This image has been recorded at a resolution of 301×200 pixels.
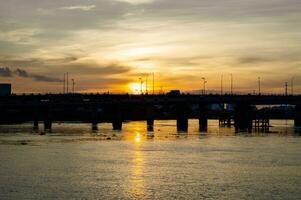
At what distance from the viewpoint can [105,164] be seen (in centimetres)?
8012

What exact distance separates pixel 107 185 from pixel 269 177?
18736 mm

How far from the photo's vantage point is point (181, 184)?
6138 centimetres

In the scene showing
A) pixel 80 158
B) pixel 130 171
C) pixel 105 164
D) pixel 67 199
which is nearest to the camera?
pixel 67 199

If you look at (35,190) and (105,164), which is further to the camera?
(105,164)

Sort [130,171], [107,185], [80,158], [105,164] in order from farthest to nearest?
1. [80,158]
2. [105,164]
3. [130,171]
4. [107,185]

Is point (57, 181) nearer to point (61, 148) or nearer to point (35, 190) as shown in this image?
point (35, 190)

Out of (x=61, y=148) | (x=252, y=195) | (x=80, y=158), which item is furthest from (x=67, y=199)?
(x=61, y=148)

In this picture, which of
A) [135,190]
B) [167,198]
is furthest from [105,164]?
[167,198]

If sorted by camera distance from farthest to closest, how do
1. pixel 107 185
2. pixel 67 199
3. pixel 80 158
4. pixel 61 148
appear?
pixel 61 148, pixel 80 158, pixel 107 185, pixel 67 199

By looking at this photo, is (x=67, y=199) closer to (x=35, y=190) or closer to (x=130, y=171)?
(x=35, y=190)

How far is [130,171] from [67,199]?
20.8 meters

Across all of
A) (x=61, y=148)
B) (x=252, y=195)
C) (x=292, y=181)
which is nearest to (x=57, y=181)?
(x=252, y=195)

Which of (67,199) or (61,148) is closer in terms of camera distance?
(67,199)

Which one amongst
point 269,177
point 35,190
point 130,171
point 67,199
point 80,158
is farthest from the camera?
point 80,158
